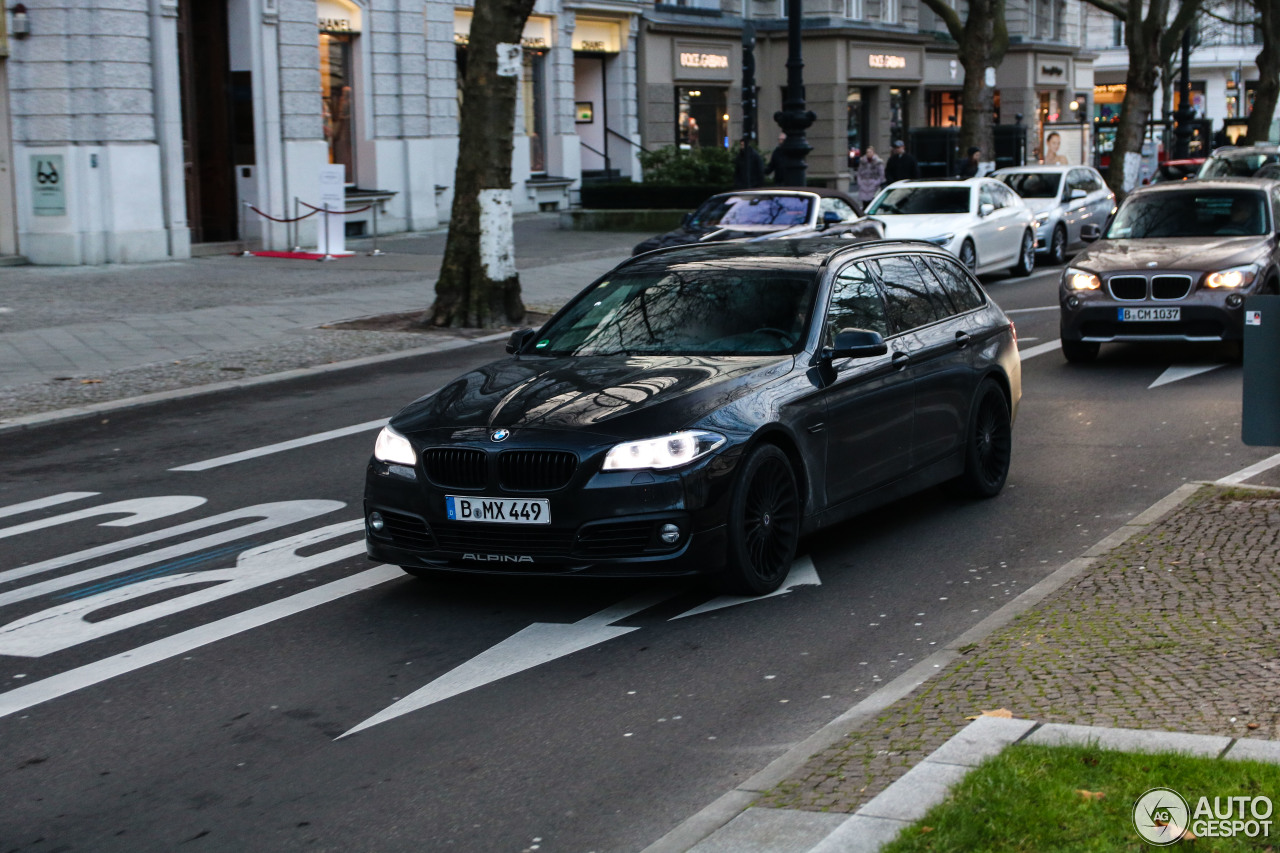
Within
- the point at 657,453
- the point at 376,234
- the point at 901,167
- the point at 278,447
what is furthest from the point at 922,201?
the point at 657,453

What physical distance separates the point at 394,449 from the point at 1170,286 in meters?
9.13

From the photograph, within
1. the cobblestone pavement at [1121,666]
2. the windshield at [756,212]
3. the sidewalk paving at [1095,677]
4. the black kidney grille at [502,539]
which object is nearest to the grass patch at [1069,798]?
the sidewalk paving at [1095,677]

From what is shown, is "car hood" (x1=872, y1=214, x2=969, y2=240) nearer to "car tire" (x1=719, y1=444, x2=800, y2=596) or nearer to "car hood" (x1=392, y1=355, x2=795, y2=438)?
"car hood" (x1=392, y1=355, x2=795, y2=438)

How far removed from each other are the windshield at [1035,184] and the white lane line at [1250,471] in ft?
58.9

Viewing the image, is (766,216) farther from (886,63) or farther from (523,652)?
(886,63)

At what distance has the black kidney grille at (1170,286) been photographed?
14.2m

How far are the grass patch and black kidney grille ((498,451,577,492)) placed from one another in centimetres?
259

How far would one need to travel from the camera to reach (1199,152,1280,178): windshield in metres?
32.0

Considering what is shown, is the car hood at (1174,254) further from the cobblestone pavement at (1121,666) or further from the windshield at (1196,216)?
the cobblestone pavement at (1121,666)

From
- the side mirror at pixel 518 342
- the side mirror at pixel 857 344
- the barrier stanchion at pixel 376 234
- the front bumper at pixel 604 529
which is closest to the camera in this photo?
the front bumper at pixel 604 529

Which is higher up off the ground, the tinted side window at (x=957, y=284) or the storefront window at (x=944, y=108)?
the storefront window at (x=944, y=108)

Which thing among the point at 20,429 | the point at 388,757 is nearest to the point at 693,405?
the point at 388,757

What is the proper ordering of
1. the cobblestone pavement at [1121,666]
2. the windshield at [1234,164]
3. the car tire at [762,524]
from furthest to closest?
the windshield at [1234,164]
the car tire at [762,524]
the cobblestone pavement at [1121,666]

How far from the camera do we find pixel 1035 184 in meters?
27.7
